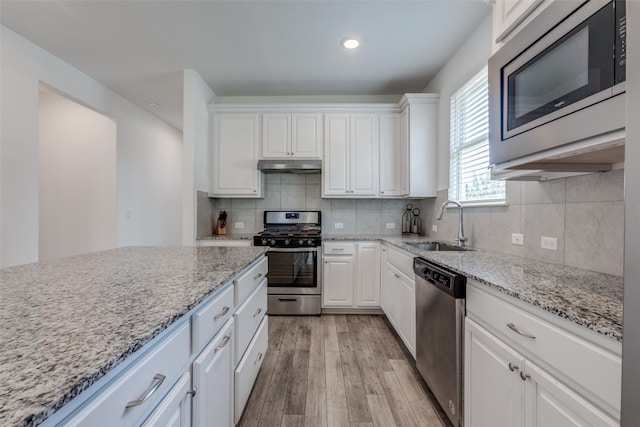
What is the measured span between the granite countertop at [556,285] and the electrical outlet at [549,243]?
0.09 m

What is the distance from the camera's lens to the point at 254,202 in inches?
149

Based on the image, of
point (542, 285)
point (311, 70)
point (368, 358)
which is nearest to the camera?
point (542, 285)

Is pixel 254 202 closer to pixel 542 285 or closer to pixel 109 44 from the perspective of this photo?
pixel 109 44

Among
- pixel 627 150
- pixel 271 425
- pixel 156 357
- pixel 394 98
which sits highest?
pixel 394 98

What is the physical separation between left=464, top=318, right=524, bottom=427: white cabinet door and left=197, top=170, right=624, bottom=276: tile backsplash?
673 millimetres

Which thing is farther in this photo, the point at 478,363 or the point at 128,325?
the point at 478,363

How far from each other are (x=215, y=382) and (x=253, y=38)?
2.64 m

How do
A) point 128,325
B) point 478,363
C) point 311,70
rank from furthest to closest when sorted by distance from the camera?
point 311,70, point 478,363, point 128,325

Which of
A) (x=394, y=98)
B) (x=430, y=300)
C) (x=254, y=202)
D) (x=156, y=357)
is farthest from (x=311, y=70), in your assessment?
(x=156, y=357)

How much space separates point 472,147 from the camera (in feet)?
8.21

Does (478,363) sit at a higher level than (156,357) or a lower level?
lower

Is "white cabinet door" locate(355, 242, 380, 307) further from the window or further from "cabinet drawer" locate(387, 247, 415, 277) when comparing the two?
the window

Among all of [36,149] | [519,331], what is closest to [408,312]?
[519,331]

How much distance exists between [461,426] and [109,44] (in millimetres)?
3970
